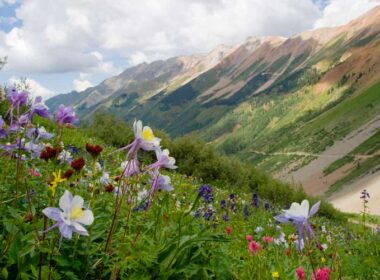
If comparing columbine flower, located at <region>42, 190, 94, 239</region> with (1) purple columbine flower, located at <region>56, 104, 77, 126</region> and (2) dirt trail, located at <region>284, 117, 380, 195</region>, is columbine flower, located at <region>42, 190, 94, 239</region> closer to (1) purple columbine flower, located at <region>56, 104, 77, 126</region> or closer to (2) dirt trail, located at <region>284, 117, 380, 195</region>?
(1) purple columbine flower, located at <region>56, 104, 77, 126</region>

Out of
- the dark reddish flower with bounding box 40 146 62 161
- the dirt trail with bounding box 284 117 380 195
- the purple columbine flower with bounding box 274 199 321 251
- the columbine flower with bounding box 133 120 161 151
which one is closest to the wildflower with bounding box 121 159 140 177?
the columbine flower with bounding box 133 120 161 151

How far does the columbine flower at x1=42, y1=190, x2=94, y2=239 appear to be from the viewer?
217 cm

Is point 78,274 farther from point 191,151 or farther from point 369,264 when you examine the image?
point 191,151

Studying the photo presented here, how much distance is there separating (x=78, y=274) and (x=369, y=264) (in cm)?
532

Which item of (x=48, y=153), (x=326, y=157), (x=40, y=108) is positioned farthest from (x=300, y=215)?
(x=326, y=157)

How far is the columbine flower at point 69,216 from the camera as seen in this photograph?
2.17 metres

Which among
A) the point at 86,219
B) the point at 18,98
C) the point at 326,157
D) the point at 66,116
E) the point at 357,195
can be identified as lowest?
the point at 86,219

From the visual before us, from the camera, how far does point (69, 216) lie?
225 centimetres

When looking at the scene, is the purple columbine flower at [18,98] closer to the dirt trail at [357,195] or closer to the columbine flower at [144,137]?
the columbine flower at [144,137]

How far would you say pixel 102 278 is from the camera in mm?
3527

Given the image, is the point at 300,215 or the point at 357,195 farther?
the point at 357,195

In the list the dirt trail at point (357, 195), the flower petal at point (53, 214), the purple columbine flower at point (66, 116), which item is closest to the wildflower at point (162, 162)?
the purple columbine flower at point (66, 116)

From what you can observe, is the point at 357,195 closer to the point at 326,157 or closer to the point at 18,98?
the point at 326,157

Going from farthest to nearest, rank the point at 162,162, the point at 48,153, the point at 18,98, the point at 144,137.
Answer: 1. the point at 18,98
2. the point at 162,162
3. the point at 144,137
4. the point at 48,153
